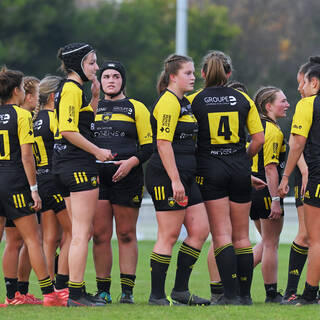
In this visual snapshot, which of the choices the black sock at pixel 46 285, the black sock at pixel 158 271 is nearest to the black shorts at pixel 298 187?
the black sock at pixel 158 271

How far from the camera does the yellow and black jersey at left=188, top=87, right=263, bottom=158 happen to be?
8.96m

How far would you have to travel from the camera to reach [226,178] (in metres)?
8.97

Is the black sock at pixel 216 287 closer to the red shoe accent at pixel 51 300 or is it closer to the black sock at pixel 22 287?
the red shoe accent at pixel 51 300

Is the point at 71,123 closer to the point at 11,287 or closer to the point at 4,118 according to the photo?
the point at 4,118

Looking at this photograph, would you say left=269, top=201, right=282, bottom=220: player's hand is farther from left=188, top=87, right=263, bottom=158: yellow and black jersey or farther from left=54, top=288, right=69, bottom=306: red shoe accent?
left=54, top=288, right=69, bottom=306: red shoe accent

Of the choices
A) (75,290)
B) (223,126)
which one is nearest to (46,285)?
(75,290)

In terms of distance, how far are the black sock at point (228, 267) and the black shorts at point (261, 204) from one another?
4.08 ft

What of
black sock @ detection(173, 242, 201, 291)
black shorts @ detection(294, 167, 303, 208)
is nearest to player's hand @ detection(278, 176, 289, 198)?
black shorts @ detection(294, 167, 303, 208)

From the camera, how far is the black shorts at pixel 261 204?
33.0 ft

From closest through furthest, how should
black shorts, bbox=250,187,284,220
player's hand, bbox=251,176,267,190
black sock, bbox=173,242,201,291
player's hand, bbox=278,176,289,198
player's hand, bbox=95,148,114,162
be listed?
1. player's hand, bbox=95,148,114,162
2. black sock, bbox=173,242,201,291
3. player's hand, bbox=278,176,289,198
4. player's hand, bbox=251,176,267,190
5. black shorts, bbox=250,187,284,220

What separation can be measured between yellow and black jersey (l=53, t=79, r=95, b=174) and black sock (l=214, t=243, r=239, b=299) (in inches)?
56.9

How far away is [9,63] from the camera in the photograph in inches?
1907

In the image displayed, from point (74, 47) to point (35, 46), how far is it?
41.9 metres

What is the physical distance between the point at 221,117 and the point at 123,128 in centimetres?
111
